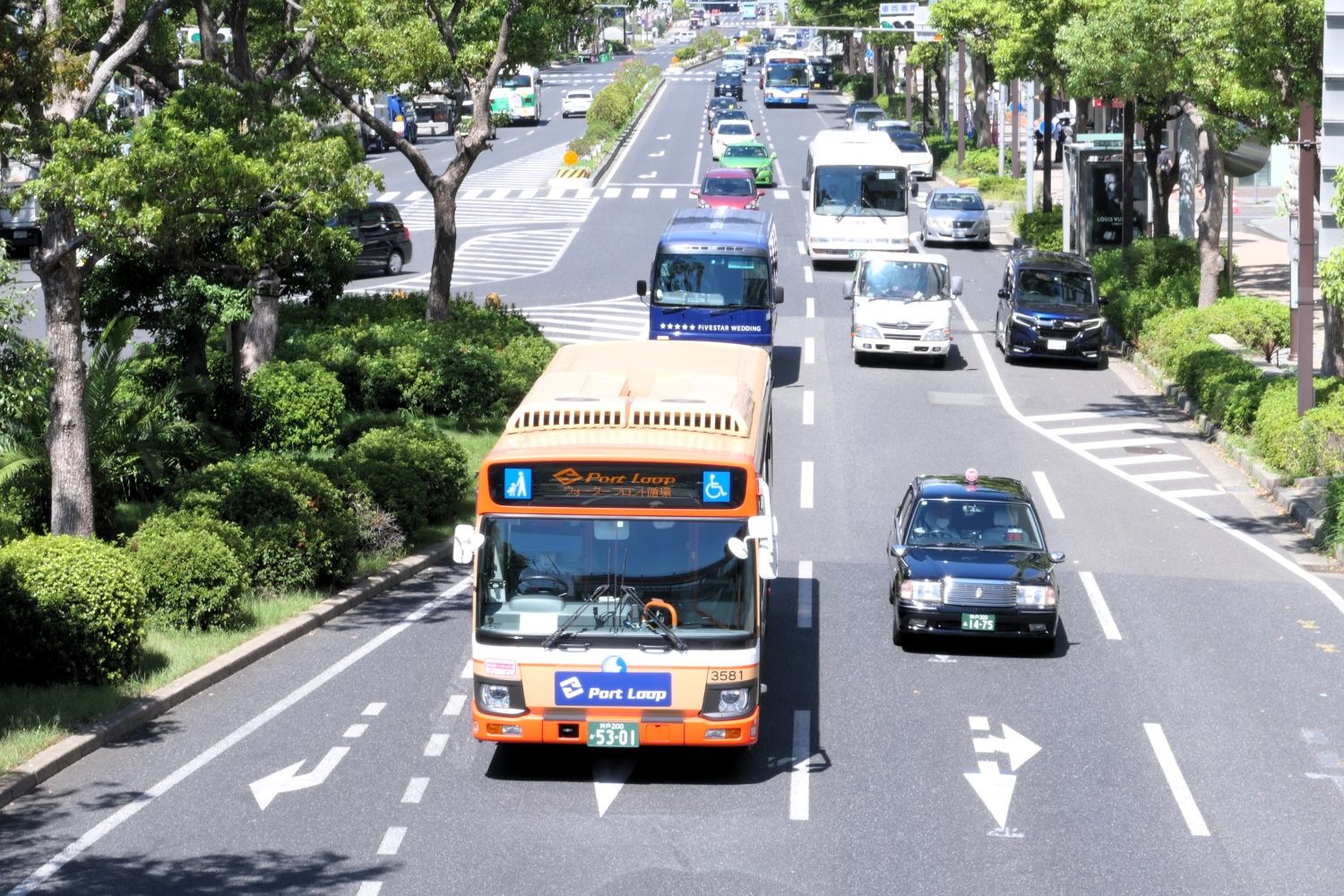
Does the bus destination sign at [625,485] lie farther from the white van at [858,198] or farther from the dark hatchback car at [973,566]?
the white van at [858,198]

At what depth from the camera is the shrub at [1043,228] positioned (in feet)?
154

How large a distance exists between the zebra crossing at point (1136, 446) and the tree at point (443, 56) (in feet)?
35.6

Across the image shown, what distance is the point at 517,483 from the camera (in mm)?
12320

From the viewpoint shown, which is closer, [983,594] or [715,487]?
[715,487]

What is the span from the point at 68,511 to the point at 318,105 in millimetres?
6605

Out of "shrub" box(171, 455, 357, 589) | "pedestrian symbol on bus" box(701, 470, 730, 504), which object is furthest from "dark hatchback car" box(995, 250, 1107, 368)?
"pedestrian symbol on bus" box(701, 470, 730, 504)

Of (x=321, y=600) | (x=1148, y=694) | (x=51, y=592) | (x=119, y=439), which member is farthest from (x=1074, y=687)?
(x=119, y=439)

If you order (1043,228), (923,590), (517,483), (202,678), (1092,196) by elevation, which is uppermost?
(1092,196)

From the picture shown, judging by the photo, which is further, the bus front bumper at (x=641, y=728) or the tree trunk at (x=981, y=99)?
the tree trunk at (x=981, y=99)

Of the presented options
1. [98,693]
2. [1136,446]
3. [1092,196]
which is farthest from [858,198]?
[98,693]

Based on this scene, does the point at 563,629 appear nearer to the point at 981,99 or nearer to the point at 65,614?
the point at 65,614

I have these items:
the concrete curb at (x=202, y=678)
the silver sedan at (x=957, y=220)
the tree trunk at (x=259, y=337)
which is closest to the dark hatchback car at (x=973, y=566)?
the concrete curb at (x=202, y=678)

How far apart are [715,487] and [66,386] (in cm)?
759

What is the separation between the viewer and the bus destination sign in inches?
483
